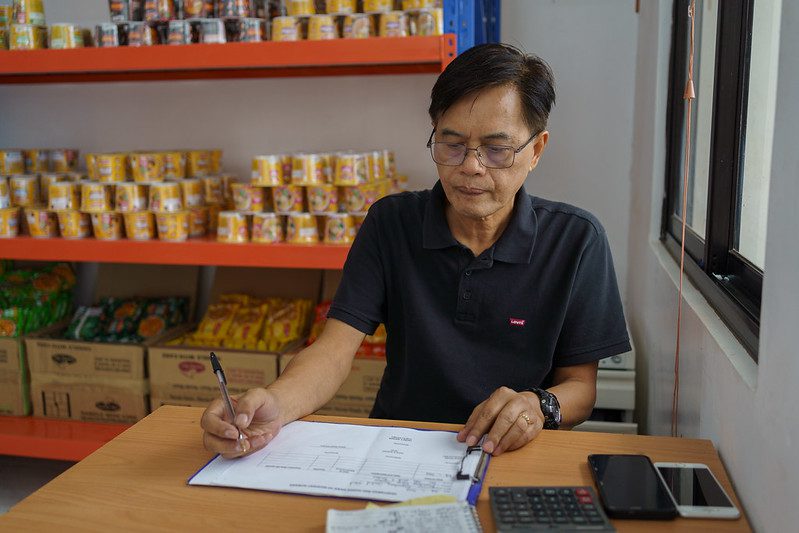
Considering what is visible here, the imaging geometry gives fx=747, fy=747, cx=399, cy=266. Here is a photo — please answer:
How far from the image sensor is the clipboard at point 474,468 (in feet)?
3.54

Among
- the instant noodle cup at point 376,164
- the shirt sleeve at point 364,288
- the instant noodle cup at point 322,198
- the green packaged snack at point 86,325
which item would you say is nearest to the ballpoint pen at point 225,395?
the shirt sleeve at point 364,288

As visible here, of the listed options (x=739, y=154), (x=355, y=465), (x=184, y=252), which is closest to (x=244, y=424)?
(x=355, y=465)

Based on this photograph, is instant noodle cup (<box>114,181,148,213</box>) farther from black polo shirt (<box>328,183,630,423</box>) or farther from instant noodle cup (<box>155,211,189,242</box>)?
black polo shirt (<box>328,183,630,423</box>)

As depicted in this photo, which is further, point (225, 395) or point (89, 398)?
point (89, 398)

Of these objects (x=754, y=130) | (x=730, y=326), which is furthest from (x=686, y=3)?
(x=730, y=326)

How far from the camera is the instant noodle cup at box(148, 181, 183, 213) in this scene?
2646 millimetres

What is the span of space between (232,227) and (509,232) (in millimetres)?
1285

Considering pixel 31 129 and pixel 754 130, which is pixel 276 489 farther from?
pixel 31 129

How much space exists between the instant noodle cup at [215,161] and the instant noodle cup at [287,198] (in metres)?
0.48

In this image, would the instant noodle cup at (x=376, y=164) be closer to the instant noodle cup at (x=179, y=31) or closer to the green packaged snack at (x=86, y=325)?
the instant noodle cup at (x=179, y=31)

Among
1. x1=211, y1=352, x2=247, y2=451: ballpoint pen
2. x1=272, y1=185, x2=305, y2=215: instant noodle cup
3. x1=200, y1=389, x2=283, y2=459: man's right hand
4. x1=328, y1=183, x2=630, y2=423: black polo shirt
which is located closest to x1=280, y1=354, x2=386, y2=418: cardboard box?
x1=272, y1=185, x2=305, y2=215: instant noodle cup

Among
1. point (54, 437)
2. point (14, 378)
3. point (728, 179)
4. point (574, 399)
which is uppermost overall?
point (728, 179)

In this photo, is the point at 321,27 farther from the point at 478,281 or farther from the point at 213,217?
the point at 478,281

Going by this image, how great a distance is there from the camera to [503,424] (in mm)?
1232
